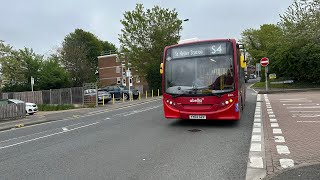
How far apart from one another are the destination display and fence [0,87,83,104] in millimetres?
17706

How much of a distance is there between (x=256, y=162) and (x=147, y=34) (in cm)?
4165

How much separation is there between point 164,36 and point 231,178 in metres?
41.6

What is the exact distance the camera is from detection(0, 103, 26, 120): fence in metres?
18.5

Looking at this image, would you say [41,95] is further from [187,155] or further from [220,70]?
[187,155]

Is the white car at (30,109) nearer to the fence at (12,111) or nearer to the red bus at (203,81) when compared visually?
the fence at (12,111)

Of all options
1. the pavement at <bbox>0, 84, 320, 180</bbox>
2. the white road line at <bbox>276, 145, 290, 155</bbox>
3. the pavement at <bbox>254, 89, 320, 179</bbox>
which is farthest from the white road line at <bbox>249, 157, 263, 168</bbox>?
the white road line at <bbox>276, 145, 290, 155</bbox>

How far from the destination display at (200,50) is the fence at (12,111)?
12141 millimetres

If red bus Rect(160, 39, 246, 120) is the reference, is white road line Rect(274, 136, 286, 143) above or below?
below

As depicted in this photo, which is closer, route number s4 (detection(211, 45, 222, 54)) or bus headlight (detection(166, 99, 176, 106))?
route number s4 (detection(211, 45, 222, 54))

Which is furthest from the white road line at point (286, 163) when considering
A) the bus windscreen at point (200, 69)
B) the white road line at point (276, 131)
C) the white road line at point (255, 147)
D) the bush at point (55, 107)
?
→ the bush at point (55, 107)

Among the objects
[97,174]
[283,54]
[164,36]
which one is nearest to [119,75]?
[164,36]

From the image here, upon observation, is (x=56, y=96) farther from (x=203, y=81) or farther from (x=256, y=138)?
(x=256, y=138)

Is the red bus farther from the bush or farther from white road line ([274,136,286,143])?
the bush

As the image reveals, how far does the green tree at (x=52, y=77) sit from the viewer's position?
149 feet
